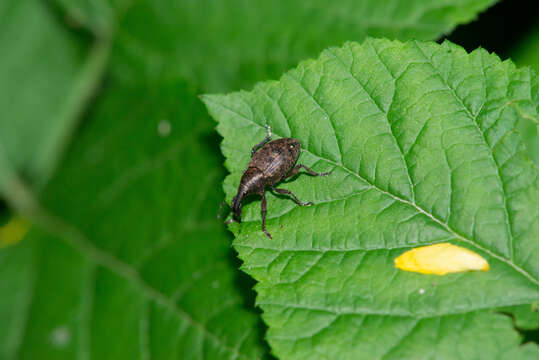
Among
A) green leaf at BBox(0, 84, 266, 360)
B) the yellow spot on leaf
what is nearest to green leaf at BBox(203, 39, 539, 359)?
green leaf at BBox(0, 84, 266, 360)

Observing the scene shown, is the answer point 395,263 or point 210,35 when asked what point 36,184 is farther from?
point 395,263

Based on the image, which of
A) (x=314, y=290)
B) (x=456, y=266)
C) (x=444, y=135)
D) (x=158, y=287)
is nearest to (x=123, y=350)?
(x=158, y=287)

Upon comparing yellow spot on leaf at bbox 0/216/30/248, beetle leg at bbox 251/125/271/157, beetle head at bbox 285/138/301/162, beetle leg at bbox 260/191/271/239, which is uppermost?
yellow spot on leaf at bbox 0/216/30/248

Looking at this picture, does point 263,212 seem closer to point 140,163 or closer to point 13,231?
point 140,163

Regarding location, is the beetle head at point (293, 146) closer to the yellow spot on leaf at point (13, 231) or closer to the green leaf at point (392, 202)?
the green leaf at point (392, 202)

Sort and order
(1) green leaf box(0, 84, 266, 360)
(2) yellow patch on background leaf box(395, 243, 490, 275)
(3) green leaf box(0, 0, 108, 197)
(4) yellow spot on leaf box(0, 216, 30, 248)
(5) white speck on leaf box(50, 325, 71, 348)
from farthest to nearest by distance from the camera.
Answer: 1. (3) green leaf box(0, 0, 108, 197)
2. (4) yellow spot on leaf box(0, 216, 30, 248)
3. (5) white speck on leaf box(50, 325, 71, 348)
4. (1) green leaf box(0, 84, 266, 360)
5. (2) yellow patch on background leaf box(395, 243, 490, 275)

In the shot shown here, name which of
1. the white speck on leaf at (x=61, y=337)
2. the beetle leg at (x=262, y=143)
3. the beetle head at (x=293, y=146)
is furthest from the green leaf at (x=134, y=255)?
the beetle head at (x=293, y=146)

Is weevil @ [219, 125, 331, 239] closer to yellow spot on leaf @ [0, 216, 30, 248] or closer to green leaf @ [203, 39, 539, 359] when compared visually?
green leaf @ [203, 39, 539, 359]
